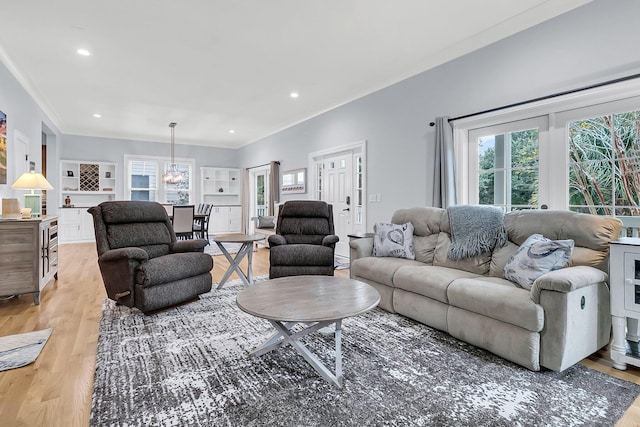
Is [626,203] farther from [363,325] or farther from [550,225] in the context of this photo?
[363,325]

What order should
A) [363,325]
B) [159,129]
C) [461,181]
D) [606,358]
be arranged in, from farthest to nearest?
1. [159,129]
2. [461,181]
3. [363,325]
4. [606,358]

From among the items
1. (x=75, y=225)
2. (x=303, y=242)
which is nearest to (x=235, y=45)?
(x=303, y=242)

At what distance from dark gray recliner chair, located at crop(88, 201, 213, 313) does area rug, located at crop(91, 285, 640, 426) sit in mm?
392

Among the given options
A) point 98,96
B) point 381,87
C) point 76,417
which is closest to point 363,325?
point 76,417

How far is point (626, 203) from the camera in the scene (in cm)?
262

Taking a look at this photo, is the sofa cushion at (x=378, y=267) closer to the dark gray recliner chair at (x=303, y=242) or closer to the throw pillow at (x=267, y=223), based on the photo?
the dark gray recliner chair at (x=303, y=242)

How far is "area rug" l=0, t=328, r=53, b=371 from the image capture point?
205 cm

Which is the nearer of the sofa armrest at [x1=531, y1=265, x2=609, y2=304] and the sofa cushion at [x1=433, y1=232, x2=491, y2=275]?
the sofa armrest at [x1=531, y1=265, x2=609, y2=304]

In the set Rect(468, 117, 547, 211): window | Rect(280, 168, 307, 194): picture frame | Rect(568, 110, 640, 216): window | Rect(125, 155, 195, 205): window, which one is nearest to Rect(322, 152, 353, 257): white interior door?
Rect(280, 168, 307, 194): picture frame

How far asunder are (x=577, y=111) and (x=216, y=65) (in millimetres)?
3893

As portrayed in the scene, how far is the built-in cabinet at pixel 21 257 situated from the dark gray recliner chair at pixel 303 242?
7.44 ft

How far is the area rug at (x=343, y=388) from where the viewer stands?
1537 mm

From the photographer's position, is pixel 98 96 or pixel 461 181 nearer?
pixel 461 181

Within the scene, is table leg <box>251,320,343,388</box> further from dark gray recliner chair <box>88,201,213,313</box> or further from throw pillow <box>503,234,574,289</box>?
dark gray recliner chair <box>88,201,213,313</box>
